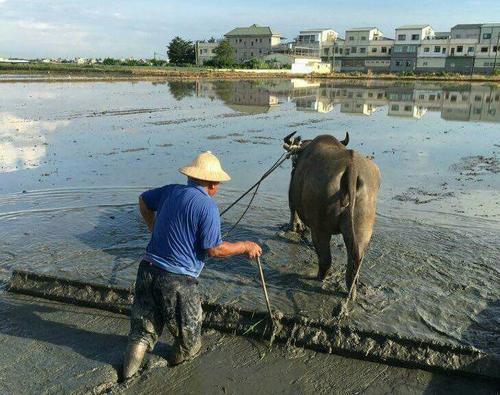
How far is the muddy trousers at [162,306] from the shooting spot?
4.00m

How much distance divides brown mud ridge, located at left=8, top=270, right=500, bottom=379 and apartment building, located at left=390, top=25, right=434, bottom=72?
95.4 meters

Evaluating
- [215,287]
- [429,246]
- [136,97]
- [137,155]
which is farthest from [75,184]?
[136,97]

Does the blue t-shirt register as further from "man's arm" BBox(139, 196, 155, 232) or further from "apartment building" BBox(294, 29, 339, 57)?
"apartment building" BBox(294, 29, 339, 57)

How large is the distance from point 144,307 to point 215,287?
6.17 ft

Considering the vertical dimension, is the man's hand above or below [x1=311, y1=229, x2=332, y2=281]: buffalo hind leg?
above

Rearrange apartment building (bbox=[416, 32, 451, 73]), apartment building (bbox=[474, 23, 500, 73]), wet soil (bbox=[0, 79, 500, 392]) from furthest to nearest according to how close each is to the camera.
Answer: apartment building (bbox=[416, 32, 451, 73]), apartment building (bbox=[474, 23, 500, 73]), wet soil (bbox=[0, 79, 500, 392])

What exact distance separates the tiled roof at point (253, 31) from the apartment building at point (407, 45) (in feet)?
95.1

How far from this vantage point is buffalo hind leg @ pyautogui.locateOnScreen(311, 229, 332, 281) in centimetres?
566

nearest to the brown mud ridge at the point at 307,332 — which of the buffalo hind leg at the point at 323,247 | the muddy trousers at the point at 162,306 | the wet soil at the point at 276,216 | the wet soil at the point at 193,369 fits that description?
the wet soil at the point at 193,369

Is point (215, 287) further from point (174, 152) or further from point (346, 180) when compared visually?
point (174, 152)

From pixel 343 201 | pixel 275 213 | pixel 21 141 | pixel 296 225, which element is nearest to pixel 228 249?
pixel 343 201

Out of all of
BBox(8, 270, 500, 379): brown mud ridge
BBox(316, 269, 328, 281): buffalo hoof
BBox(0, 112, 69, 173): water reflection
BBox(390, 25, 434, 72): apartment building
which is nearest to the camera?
BBox(8, 270, 500, 379): brown mud ridge

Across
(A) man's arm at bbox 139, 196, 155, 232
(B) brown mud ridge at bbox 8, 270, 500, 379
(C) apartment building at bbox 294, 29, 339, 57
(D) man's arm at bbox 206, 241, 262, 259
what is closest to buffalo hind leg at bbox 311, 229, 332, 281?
(B) brown mud ridge at bbox 8, 270, 500, 379

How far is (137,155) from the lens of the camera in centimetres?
1395
